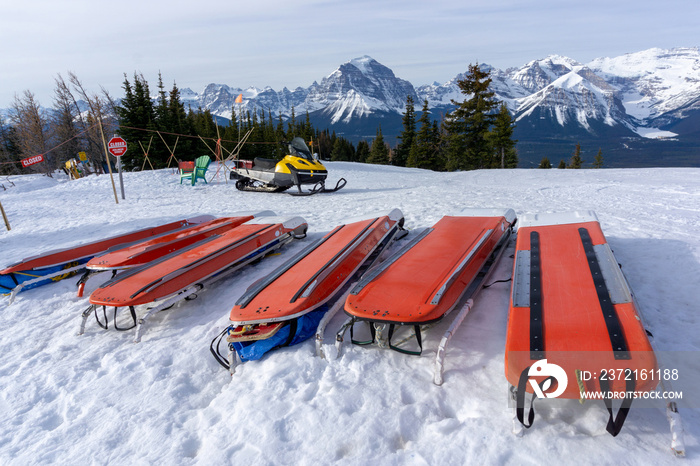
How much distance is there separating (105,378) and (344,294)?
2.25 m

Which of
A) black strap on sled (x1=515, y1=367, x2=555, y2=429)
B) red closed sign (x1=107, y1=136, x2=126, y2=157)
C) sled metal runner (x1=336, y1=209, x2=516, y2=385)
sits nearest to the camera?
black strap on sled (x1=515, y1=367, x2=555, y2=429)

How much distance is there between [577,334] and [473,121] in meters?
28.8

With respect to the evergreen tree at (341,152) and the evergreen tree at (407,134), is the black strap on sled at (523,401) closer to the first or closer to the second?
the evergreen tree at (407,134)

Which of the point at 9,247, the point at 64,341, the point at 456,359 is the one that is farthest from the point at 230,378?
the point at 9,247

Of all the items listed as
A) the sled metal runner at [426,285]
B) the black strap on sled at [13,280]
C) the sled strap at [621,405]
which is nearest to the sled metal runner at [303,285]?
the sled metal runner at [426,285]

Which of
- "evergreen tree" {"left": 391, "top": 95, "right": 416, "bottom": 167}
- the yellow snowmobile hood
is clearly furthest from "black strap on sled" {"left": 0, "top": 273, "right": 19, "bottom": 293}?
"evergreen tree" {"left": 391, "top": 95, "right": 416, "bottom": 167}

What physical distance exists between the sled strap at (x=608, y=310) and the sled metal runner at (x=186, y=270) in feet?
12.8

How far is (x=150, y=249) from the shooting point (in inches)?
197

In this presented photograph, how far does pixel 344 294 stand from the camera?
377cm

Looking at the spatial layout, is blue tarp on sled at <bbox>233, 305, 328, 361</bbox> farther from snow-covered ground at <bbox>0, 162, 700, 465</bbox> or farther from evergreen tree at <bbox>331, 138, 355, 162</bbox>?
evergreen tree at <bbox>331, 138, 355, 162</bbox>

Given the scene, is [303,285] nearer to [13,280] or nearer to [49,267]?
[49,267]

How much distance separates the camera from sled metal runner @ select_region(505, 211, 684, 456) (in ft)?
6.17

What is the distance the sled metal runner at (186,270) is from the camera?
11.8 feet

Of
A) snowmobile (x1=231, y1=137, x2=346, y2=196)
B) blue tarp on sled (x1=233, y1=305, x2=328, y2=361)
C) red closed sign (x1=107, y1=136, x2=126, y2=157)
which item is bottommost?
blue tarp on sled (x1=233, y1=305, x2=328, y2=361)
